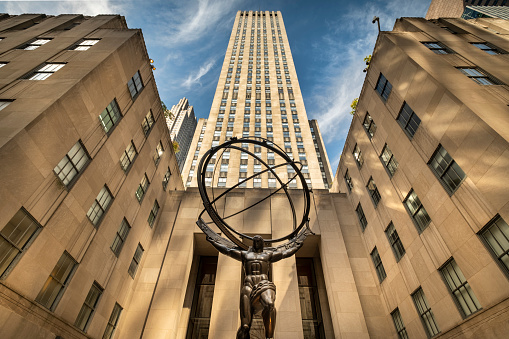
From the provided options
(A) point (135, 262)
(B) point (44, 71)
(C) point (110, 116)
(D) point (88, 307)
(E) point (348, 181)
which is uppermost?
(E) point (348, 181)

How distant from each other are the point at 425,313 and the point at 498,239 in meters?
5.98

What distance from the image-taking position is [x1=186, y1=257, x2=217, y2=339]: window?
18266 millimetres

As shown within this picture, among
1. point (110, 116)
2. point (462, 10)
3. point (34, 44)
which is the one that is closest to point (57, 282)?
point (110, 116)

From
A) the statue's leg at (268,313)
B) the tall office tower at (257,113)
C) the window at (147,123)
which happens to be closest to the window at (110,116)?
the window at (147,123)

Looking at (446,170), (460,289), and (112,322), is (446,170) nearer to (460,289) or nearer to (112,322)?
(460,289)

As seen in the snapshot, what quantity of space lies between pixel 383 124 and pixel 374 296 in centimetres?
1191

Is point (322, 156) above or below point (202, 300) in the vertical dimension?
above

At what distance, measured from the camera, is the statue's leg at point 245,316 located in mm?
8453

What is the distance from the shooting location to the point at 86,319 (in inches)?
493

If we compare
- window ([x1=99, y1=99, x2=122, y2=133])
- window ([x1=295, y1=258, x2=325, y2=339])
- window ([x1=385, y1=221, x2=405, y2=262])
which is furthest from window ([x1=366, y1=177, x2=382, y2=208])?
window ([x1=99, y1=99, x2=122, y2=133])

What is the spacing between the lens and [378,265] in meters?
17.5

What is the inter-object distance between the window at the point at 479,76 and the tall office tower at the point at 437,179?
90mm

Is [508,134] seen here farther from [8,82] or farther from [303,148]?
[303,148]

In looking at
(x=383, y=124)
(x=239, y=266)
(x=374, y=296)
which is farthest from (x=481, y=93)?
(x=239, y=266)
